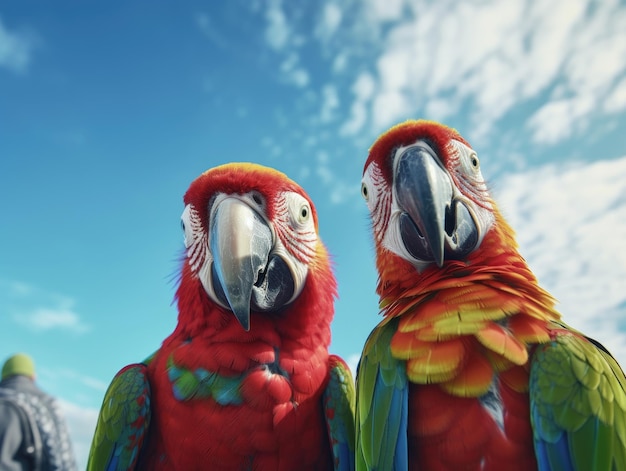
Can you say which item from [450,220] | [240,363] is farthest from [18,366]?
[450,220]

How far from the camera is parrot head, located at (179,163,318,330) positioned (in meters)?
2.79

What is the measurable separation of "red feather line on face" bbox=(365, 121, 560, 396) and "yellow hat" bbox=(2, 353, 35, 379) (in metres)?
4.93

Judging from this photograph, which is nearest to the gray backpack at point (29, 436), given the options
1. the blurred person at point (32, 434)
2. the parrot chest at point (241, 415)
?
the blurred person at point (32, 434)

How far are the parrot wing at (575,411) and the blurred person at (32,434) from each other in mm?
4210

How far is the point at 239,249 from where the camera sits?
2.80m

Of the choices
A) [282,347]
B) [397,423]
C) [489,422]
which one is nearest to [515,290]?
[489,422]

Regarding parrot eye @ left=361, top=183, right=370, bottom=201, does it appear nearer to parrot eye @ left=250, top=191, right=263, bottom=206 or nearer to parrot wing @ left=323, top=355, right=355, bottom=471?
parrot eye @ left=250, top=191, right=263, bottom=206

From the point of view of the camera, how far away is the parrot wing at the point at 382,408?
2.19 m

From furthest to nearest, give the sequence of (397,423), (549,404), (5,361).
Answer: (5,361) → (397,423) → (549,404)

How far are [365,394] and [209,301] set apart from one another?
1.23m

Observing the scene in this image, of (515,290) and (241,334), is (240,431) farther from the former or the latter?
(515,290)

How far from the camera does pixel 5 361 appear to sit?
5.91 metres

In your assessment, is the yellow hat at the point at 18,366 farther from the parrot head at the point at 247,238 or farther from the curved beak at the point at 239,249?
the curved beak at the point at 239,249

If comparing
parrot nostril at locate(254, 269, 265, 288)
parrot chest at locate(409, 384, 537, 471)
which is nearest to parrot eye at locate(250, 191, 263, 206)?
parrot nostril at locate(254, 269, 265, 288)
